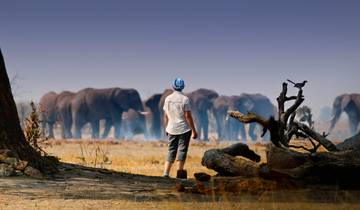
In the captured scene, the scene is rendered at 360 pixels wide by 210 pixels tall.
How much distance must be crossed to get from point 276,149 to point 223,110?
87.2 m

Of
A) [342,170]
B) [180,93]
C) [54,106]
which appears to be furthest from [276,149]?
[54,106]

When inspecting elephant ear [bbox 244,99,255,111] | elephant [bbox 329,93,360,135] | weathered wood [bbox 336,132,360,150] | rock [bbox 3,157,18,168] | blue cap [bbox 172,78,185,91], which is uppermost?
elephant ear [bbox 244,99,255,111]

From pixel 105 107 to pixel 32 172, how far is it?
79.2m

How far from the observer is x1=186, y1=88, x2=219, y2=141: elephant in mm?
91438

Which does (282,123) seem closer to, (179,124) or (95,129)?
(179,124)

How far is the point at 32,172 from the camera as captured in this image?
9.70 meters

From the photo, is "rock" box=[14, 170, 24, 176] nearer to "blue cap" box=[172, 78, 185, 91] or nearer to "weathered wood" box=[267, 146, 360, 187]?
"blue cap" box=[172, 78, 185, 91]

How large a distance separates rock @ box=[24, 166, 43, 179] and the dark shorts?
257 centimetres

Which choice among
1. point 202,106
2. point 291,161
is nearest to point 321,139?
point 291,161

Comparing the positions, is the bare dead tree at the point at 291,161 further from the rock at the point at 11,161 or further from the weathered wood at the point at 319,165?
the rock at the point at 11,161

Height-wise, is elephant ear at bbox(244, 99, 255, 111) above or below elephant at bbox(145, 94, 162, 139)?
above

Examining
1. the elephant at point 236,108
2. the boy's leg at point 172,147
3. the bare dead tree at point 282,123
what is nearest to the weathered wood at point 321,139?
the bare dead tree at point 282,123

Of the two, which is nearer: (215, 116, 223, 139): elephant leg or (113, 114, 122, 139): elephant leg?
(113, 114, 122, 139): elephant leg

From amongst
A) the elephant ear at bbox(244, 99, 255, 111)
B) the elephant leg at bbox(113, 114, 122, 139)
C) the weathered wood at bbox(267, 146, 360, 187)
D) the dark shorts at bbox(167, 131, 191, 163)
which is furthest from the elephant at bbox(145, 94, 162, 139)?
the weathered wood at bbox(267, 146, 360, 187)
